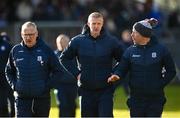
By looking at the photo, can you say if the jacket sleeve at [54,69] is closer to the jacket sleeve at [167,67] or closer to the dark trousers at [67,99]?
the jacket sleeve at [167,67]

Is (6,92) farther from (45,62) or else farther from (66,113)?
(45,62)

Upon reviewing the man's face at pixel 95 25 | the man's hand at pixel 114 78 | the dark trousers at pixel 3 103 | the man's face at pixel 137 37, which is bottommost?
the dark trousers at pixel 3 103

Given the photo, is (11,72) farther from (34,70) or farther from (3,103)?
(3,103)

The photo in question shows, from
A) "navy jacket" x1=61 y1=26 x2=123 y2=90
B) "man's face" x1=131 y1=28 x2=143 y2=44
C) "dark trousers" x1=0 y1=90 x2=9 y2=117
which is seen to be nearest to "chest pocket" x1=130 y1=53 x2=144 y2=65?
"man's face" x1=131 y1=28 x2=143 y2=44

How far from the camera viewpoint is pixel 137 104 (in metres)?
13.8

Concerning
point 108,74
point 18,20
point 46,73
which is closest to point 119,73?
point 108,74

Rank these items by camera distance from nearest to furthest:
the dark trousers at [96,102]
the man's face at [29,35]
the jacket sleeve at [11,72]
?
the man's face at [29,35], the jacket sleeve at [11,72], the dark trousers at [96,102]

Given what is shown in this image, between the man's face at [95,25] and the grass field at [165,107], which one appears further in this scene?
the grass field at [165,107]

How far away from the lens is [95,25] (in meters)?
14.2

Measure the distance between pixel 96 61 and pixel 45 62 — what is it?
101 centimetres

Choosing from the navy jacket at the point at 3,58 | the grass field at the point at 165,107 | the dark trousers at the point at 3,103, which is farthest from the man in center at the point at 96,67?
the grass field at the point at 165,107

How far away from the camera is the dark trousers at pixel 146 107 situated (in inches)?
539

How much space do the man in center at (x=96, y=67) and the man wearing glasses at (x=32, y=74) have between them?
24.5 inches

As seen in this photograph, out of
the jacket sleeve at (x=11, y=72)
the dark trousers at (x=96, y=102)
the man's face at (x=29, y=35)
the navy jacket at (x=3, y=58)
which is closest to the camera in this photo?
the man's face at (x=29, y=35)
